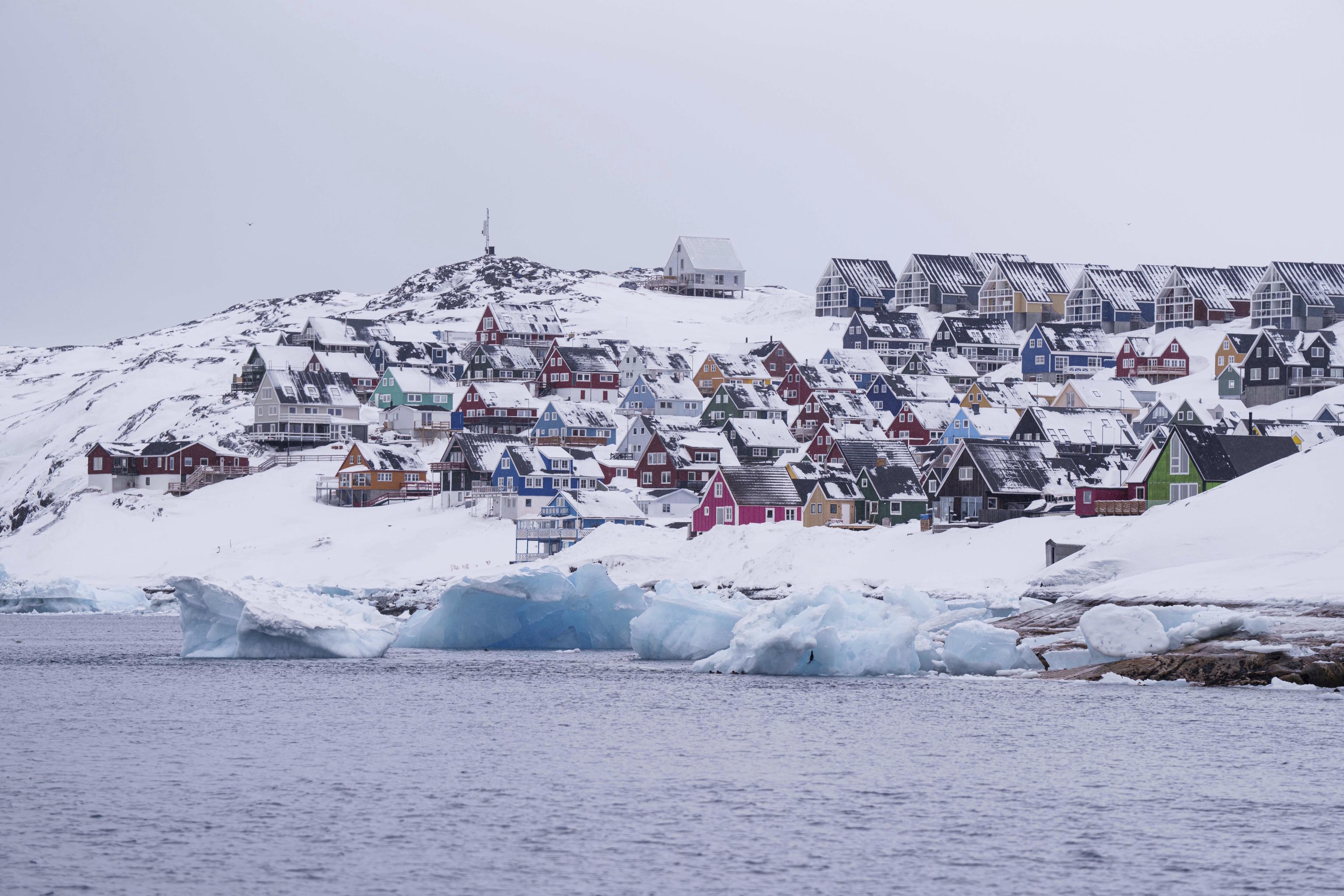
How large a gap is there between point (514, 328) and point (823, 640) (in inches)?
3998

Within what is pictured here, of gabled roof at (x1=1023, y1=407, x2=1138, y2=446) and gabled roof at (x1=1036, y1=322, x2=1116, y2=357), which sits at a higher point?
gabled roof at (x1=1036, y1=322, x2=1116, y2=357)

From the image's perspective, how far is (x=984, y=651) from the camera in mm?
44969

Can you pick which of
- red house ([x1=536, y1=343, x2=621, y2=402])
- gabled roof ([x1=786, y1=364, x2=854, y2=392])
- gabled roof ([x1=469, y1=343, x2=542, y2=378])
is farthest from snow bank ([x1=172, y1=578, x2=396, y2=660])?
gabled roof ([x1=469, y1=343, x2=542, y2=378])

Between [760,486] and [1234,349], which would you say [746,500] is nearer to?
[760,486]

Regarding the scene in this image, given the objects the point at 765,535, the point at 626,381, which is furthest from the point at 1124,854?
the point at 626,381

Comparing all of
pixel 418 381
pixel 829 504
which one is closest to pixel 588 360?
pixel 418 381

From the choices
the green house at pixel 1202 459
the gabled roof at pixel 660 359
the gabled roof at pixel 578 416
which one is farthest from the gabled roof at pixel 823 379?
the green house at pixel 1202 459

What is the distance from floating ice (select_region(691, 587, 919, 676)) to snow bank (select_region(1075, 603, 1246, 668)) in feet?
14.5

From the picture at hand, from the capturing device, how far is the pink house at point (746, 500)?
8875 cm

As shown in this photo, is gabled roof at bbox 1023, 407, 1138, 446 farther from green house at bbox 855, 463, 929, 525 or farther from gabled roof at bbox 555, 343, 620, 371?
gabled roof at bbox 555, 343, 620, 371

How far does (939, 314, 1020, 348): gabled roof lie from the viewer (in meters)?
142

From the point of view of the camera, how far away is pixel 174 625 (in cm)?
7825

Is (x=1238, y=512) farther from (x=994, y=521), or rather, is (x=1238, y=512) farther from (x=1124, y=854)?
(x=1124, y=854)

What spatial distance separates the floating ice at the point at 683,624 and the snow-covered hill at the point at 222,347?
210 feet
